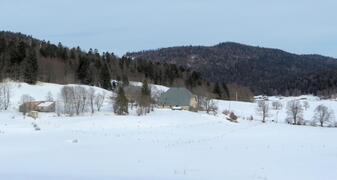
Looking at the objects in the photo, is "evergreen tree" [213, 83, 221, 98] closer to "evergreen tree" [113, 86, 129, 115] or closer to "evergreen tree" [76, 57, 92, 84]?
"evergreen tree" [76, 57, 92, 84]

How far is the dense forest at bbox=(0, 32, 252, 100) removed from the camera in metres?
117

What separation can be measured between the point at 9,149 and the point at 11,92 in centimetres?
7328

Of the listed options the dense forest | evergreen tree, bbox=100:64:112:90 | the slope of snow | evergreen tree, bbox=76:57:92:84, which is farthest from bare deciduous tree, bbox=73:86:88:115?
evergreen tree, bbox=100:64:112:90

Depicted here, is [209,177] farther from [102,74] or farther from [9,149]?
[102,74]

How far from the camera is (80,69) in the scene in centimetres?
14100

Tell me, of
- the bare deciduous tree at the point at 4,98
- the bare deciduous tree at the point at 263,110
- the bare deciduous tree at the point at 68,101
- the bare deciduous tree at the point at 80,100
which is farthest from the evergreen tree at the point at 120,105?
the bare deciduous tree at the point at 263,110

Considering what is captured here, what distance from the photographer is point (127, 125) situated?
65562mm

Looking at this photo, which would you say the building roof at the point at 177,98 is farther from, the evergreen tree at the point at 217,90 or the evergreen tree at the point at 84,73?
the evergreen tree at the point at 217,90

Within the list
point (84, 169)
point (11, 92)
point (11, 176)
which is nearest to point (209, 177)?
point (84, 169)

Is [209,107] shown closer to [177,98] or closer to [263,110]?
[177,98]

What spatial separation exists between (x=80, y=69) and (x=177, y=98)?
30410 mm

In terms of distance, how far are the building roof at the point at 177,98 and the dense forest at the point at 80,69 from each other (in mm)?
20244

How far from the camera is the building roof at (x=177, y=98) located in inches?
4958

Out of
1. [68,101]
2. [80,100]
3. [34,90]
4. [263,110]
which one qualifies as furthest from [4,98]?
[263,110]
